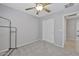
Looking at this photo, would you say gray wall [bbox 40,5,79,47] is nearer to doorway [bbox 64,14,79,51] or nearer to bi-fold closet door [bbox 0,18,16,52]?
doorway [bbox 64,14,79,51]

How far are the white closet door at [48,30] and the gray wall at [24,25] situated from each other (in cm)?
14

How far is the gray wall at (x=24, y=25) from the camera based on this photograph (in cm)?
132

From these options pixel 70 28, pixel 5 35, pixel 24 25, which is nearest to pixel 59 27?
pixel 70 28

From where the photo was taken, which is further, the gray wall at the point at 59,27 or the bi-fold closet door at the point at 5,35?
the gray wall at the point at 59,27

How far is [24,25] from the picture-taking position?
1438mm

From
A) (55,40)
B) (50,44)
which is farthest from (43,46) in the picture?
(55,40)

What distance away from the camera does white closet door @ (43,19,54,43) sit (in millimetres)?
1484

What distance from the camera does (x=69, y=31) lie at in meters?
1.70

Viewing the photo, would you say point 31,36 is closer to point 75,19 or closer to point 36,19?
point 36,19

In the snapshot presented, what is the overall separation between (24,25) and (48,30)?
48 centimetres

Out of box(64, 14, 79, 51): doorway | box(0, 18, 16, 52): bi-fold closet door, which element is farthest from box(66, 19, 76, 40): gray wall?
box(0, 18, 16, 52): bi-fold closet door

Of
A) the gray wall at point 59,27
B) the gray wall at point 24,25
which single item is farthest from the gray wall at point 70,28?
the gray wall at point 24,25

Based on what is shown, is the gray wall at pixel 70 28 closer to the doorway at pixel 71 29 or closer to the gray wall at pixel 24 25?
the doorway at pixel 71 29

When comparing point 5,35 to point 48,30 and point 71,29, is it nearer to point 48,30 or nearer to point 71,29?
point 48,30
